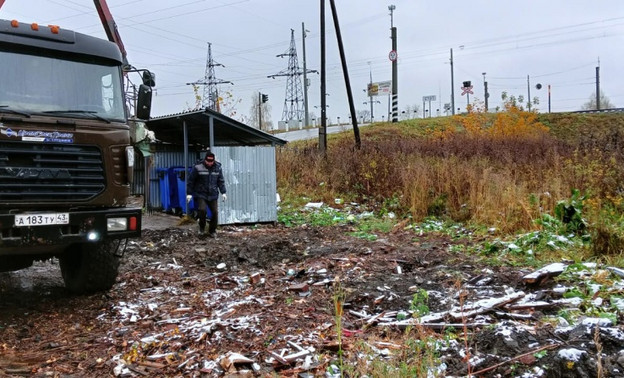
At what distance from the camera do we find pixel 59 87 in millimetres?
4953

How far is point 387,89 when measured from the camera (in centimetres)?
3994

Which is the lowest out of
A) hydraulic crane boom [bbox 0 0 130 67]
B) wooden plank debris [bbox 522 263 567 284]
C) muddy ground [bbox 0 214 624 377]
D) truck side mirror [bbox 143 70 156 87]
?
muddy ground [bbox 0 214 624 377]

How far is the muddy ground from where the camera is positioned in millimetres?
3201

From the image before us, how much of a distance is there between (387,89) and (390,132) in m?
13.5

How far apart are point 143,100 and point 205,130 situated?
21.8 ft

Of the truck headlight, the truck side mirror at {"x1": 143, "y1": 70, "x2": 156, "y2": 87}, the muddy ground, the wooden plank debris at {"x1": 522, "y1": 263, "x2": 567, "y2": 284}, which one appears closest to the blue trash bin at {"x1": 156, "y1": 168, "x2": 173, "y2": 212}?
the muddy ground

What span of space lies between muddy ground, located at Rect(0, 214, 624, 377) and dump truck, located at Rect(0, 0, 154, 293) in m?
0.82

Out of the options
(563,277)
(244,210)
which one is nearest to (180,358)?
(563,277)

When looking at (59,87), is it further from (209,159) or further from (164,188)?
(164,188)

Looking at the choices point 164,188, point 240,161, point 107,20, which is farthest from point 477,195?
Result: point 107,20

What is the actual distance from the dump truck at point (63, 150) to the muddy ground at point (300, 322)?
2.69ft

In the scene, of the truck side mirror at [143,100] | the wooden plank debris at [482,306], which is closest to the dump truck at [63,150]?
the truck side mirror at [143,100]

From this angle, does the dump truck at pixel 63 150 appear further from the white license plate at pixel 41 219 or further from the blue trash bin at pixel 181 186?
the blue trash bin at pixel 181 186

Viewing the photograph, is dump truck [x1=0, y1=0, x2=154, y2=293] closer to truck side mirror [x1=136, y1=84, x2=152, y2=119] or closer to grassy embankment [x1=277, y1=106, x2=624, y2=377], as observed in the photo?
truck side mirror [x1=136, y1=84, x2=152, y2=119]
